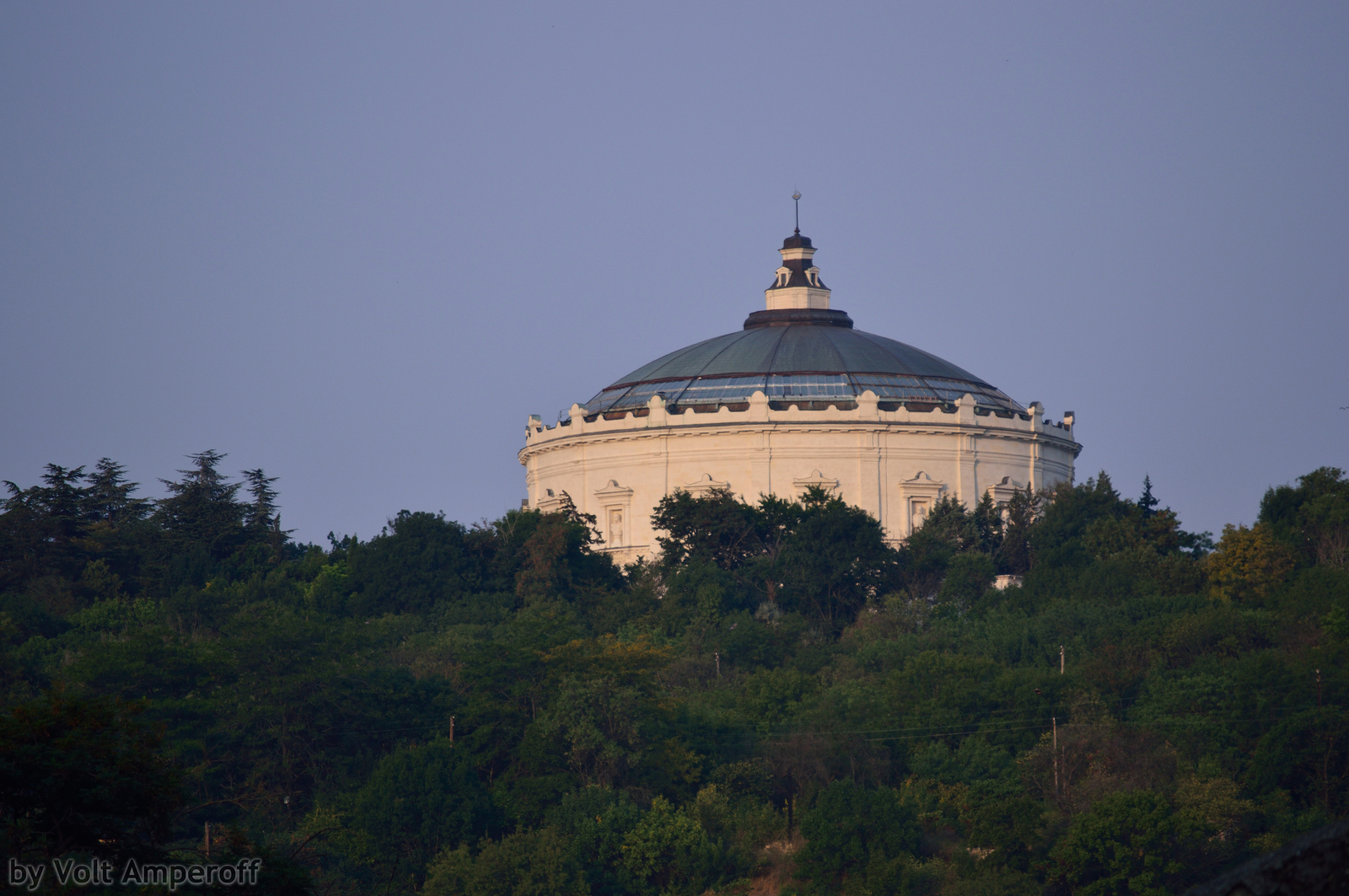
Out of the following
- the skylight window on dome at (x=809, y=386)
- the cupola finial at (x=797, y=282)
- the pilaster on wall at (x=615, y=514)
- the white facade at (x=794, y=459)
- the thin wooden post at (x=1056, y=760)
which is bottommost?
the thin wooden post at (x=1056, y=760)

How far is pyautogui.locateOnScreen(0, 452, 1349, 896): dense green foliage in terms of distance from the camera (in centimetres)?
4338

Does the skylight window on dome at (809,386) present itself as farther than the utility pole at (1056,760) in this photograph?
Yes

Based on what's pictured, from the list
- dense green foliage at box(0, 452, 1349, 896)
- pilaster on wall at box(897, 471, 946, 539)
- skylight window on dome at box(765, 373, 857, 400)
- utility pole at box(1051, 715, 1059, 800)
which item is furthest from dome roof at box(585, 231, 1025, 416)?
utility pole at box(1051, 715, 1059, 800)

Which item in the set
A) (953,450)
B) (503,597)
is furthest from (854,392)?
(503,597)

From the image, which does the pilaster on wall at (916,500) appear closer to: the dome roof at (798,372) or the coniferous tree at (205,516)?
the dome roof at (798,372)

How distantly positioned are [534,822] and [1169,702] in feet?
56.8

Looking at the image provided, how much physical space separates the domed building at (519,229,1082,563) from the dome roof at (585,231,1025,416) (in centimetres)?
9

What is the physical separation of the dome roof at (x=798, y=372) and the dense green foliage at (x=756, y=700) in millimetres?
6529

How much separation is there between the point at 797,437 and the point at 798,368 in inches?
175

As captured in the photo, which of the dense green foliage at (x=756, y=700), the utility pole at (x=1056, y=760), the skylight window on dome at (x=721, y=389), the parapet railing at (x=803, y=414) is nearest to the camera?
the dense green foliage at (x=756, y=700)

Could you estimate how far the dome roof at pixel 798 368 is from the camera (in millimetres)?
70438

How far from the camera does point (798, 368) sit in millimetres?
71875

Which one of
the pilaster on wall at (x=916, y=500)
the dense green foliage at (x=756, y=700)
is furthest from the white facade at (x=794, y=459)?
the dense green foliage at (x=756, y=700)

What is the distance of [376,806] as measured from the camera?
146ft
